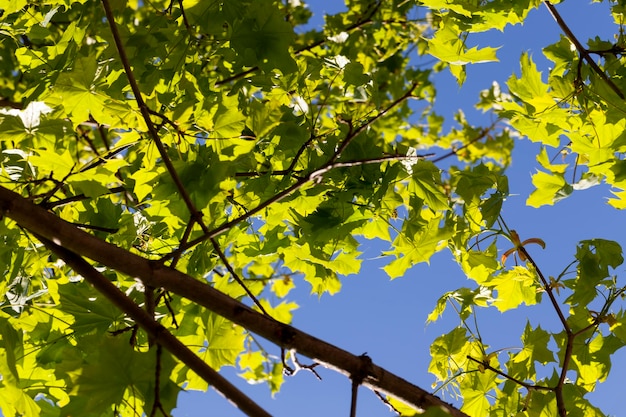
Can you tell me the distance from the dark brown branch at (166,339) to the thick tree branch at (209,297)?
0.04 meters

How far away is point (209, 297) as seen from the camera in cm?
95

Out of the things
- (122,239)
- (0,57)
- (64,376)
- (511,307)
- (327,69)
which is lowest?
(64,376)

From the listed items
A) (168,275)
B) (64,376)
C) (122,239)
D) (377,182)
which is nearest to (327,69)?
(377,182)

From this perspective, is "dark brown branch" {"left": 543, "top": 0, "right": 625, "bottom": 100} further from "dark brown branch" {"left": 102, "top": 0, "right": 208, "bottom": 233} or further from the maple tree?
"dark brown branch" {"left": 102, "top": 0, "right": 208, "bottom": 233}

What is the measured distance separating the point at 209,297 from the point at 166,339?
0.09 meters

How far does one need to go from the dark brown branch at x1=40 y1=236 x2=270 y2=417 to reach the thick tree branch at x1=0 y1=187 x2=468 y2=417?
4 cm

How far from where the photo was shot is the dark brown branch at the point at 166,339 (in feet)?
2.66

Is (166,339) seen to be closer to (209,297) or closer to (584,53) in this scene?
(209,297)

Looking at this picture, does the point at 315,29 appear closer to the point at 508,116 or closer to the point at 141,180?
the point at 508,116

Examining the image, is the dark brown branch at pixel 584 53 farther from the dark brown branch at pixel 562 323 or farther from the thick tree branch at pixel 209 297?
the thick tree branch at pixel 209 297

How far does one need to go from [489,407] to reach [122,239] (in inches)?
43.7

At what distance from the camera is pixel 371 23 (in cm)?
317

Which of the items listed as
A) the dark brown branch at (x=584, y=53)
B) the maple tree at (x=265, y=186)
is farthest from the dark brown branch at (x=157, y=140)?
the dark brown branch at (x=584, y=53)

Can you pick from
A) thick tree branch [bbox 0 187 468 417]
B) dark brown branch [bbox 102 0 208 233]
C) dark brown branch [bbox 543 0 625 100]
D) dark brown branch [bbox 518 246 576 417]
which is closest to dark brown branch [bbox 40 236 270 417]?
thick tree branch [bbox 0 187 468 417]
